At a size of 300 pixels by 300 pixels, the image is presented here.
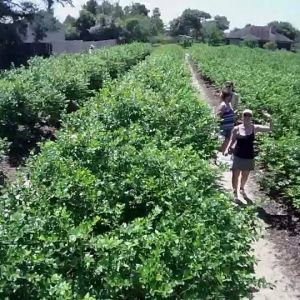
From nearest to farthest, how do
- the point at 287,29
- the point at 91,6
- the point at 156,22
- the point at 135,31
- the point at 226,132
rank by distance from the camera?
the point at 226,132, the point at 135,31, the point at 91,6, the point at 287,29, the point at 156,22

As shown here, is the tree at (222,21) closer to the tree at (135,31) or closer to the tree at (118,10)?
the tree at (118,10)

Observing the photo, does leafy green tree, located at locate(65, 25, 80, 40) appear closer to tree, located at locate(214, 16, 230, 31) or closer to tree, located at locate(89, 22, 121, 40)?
tree, located at locate(89, 22, 121, 40)

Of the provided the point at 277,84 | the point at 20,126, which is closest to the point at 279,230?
the point at 20,126

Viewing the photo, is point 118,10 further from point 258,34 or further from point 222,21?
point 258,34

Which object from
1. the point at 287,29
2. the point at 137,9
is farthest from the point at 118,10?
the point at 287,29

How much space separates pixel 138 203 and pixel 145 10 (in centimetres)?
11504

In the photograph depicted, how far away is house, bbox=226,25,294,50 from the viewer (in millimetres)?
91500

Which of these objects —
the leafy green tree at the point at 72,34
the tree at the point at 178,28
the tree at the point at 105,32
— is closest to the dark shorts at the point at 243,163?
the tree at the point at 105,32

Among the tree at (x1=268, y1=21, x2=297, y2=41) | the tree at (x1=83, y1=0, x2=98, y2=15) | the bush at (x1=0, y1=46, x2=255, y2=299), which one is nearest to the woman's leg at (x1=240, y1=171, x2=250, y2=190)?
the bush at (x1=0, y1=46, x2=255, y2=299)

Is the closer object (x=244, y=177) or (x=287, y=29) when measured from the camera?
(x=244, y=177)

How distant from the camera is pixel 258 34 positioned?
9450 centimetres

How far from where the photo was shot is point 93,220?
13.6 ft

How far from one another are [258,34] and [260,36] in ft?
2.48

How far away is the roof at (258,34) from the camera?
92750 mm
